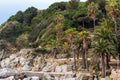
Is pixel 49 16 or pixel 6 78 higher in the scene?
pixel 49 16

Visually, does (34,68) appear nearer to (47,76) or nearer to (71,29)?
(47,76)

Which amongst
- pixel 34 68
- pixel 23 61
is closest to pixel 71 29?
pixel 34 68

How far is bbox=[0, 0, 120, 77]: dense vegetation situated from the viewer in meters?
85.4

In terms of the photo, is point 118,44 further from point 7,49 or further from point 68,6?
point 68,6

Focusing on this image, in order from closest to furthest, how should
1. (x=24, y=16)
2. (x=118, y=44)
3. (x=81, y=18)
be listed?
(x=118, y=44)
(x=81, y=18)
(x=24, y=16)

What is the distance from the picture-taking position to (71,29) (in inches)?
3986

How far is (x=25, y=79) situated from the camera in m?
95.2

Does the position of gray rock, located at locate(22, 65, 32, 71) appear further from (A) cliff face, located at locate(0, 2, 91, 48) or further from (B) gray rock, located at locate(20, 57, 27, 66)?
(A) cliff face, located at locate(0, 2, 91, 48)

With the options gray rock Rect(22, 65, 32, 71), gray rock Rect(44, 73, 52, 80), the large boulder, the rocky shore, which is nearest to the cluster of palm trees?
the large boulder

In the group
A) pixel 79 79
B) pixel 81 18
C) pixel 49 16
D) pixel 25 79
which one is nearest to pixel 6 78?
pixel 25 79

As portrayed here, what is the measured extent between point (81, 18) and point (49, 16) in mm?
22921

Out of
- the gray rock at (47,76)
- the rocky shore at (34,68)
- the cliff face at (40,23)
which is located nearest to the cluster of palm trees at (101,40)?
the rocky shore at (34,68)

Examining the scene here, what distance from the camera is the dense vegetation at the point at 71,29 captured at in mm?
85438

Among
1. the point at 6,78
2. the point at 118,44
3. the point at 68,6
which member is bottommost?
the point at 6,78
